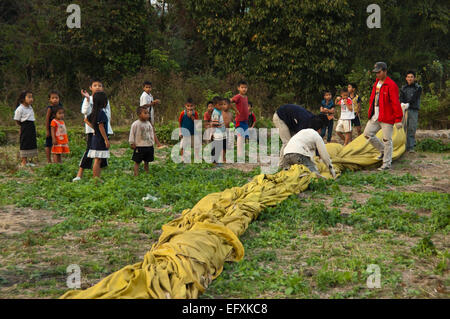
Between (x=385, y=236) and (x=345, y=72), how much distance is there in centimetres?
1369

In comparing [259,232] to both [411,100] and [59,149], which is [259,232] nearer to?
[59,149]

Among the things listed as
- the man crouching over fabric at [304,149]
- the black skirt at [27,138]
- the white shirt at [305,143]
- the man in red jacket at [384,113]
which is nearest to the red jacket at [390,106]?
the man in red jacket at [384,113]

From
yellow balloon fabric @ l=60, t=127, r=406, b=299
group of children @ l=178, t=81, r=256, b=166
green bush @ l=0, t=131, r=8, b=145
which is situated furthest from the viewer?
green bush @ l=0, t=131, r=8, b=145

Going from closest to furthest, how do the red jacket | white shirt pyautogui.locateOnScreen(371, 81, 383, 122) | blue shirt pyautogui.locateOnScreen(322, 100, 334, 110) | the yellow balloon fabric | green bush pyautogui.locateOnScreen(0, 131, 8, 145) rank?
the yellow balloon fabric
the red jacket
white shirt pyautogui.locateOnScreen(371, 81, 383, 122)
blue shirt pyautogui.locateOnScreen(322, 100, 334, 110)
green bush pyautogui.locateOnScreen(0, 131, 8, 145)

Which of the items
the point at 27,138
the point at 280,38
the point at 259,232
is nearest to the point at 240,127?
the point at 27,138

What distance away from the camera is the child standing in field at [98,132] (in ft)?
25.8

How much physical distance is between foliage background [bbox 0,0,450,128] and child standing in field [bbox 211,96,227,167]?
6298mm

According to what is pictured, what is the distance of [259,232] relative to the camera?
17.8ft

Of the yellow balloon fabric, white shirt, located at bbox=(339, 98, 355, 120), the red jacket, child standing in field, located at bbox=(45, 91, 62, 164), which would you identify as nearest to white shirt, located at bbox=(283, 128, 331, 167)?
the yellow balloon fabric

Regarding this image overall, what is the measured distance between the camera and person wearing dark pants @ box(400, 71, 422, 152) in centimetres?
1077

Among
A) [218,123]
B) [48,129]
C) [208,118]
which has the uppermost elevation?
[208,118]

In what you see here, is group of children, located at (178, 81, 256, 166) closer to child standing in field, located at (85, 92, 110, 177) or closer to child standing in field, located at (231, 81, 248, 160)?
child standing in field, located at (231, 81, 248, 160)

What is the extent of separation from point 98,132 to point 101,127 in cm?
12

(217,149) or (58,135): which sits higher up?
(58,135)
